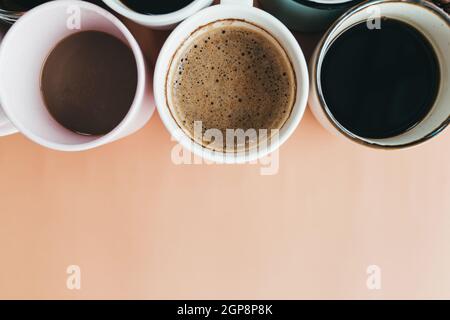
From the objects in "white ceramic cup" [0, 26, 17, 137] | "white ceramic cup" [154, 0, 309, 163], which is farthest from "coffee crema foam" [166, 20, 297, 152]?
"white ceramic cup" [0, 26, 17, 137]

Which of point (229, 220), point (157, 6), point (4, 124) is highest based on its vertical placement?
point (157, 6)

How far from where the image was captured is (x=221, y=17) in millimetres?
535

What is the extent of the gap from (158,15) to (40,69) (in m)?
0.21

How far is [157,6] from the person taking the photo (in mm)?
567

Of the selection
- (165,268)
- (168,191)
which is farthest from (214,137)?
(165,268)

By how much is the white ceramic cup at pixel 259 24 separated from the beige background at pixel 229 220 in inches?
6.0

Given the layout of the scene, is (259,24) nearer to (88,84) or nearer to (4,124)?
(88,84)

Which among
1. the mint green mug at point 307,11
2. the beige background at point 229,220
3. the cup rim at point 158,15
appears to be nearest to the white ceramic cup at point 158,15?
the cup rim at point 158,15

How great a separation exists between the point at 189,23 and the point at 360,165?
338mm

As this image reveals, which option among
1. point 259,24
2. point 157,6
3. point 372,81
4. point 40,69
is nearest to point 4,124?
point 40,69

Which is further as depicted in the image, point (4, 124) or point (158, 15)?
point (4, 124)

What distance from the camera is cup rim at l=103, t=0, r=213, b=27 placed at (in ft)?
1.58

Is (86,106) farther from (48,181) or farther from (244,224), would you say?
(244,224)

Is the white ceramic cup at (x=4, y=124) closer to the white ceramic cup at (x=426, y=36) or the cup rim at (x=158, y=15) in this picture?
the cup rim at (x=158, y=15)
